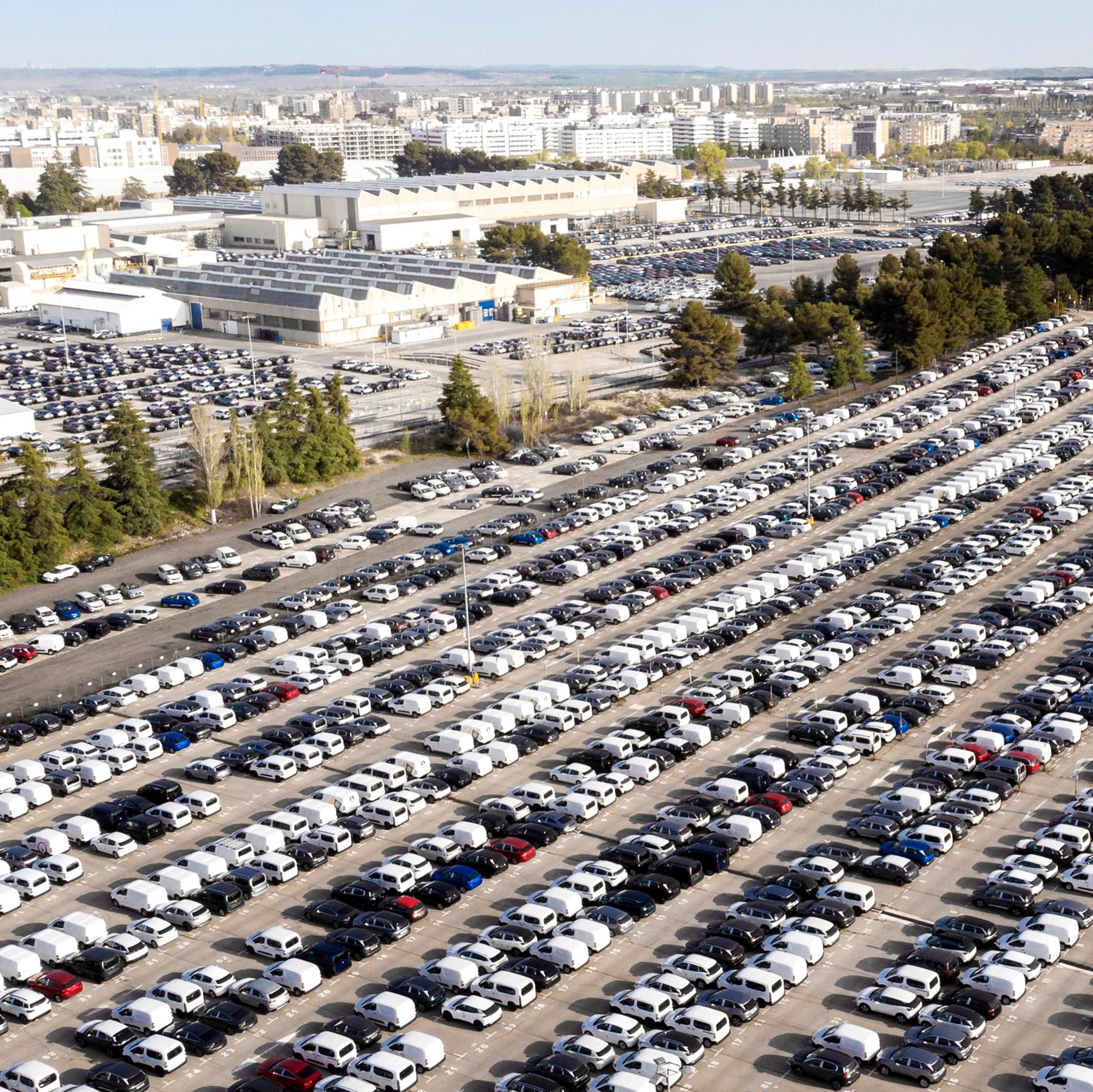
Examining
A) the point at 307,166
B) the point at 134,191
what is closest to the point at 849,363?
the point at 307,166

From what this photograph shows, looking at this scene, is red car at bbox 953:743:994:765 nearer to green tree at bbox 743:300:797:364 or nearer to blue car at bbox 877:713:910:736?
blue car at bbox 877:713:910:736

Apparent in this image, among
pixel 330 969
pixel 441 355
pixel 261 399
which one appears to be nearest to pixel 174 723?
pixel 330 969

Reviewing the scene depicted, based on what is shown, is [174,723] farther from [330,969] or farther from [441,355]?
[441,355]

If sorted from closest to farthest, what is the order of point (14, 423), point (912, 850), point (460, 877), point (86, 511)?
point (460, 877)
point (912, 850)
point (86, 511)
point (14, 423)

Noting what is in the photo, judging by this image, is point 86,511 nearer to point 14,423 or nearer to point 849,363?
point 14,423

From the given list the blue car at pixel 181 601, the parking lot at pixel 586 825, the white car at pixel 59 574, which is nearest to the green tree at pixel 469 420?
the parking lot at pixel 586 825
